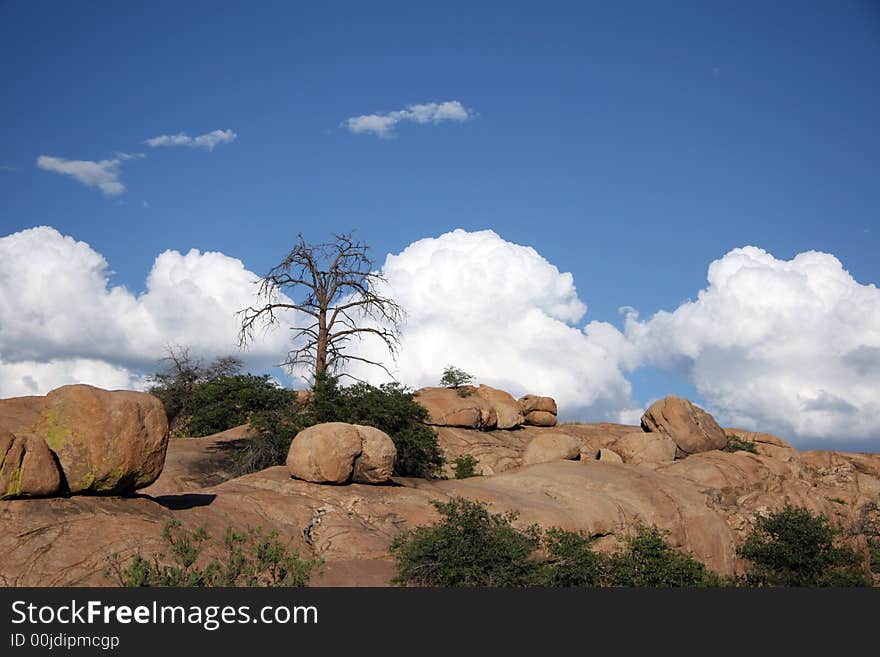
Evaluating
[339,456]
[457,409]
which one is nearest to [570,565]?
[339,456]

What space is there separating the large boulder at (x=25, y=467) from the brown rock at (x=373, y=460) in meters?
7.72

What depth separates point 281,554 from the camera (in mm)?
13930

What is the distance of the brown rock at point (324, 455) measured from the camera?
1864 centimetres

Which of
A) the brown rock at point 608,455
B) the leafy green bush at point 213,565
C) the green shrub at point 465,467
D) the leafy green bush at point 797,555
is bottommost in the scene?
the leafy green bush at point 797,555

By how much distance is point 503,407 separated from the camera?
42625 mm

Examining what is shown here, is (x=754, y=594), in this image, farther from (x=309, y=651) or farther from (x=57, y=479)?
(x=57, y=479)

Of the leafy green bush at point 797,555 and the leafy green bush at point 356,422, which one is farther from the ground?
the leafy green bush at point 356,422

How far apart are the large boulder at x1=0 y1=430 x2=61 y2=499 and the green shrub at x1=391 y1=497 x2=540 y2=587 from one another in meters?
6.25

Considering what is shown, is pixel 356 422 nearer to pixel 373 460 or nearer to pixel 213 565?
pixel 373 460

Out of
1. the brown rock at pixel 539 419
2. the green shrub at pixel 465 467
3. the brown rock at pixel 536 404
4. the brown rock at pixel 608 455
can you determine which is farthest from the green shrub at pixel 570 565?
the brown rock at pixel 536 404

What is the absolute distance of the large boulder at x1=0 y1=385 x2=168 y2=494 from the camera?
13219mm

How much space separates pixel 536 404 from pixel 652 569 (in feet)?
101

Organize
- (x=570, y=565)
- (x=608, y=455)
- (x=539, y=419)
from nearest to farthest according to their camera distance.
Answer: (x=570, y=565), (x=608, y=455), (x=539, y=419)

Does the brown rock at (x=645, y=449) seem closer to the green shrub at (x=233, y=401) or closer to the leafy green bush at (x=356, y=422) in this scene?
the leafy green bush at (x=356, y=422)
